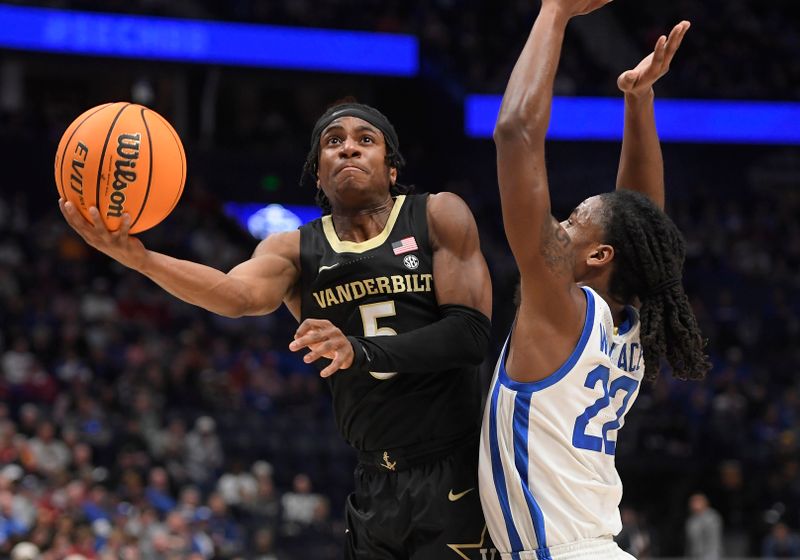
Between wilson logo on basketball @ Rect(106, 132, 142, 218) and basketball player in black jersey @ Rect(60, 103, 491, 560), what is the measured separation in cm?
27

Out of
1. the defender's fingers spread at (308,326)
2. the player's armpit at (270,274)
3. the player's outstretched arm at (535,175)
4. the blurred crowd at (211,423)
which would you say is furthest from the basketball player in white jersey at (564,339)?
the blurred crowd at (211,423)

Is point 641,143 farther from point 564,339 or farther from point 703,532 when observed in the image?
A: point 703,532

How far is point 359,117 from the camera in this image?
14.6 feet

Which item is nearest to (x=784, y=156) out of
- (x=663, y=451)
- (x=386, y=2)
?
(x=386, y=2)

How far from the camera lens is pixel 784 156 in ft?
83.8

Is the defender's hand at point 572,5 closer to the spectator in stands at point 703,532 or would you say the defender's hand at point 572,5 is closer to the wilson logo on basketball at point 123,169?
the wilson logo on basketball at point 123,169

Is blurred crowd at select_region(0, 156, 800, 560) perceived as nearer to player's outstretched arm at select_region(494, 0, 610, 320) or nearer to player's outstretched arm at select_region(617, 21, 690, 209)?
player's outstretched arm at select_region(617, 21, 690, 209)

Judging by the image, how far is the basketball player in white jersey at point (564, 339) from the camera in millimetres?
3461

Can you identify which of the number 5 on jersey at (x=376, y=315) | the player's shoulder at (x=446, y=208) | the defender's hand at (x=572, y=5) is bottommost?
the number 5 on jersey at (x=376, y=315)

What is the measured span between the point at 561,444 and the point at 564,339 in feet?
1.19

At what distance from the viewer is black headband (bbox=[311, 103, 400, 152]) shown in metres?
4.46

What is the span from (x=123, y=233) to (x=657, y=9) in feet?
79.2

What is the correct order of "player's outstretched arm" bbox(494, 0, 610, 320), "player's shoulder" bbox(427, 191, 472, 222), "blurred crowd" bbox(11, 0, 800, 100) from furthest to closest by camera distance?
"blurred crowd" bbox(11, 0, 800, 100) → "player's shoulder" bbox(427, 191, 472, 222) → "player's outstretched arm" bbox(494, 0, 610, 320)

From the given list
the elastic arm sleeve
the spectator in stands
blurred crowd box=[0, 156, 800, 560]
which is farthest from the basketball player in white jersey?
the spectator in stands
